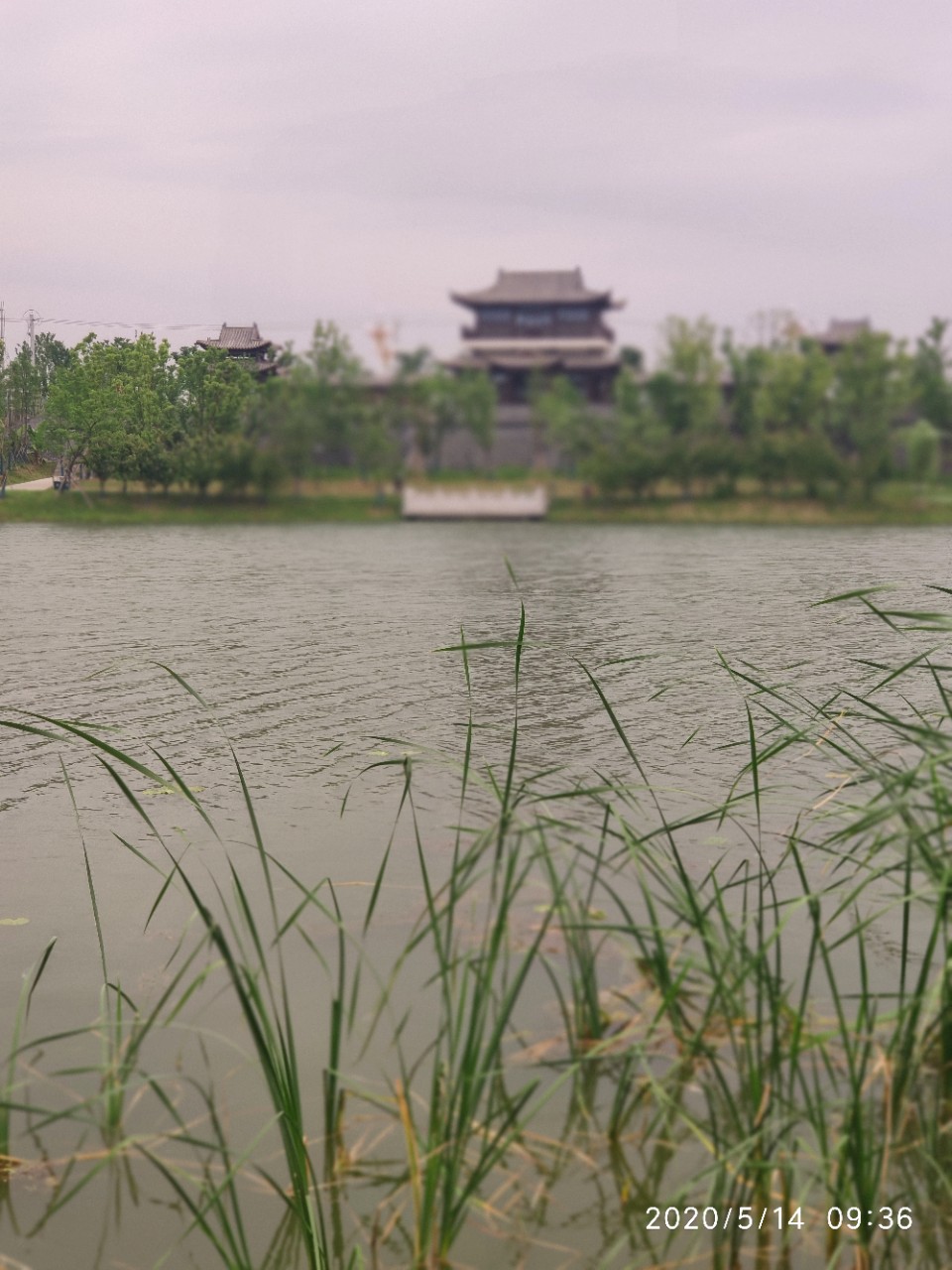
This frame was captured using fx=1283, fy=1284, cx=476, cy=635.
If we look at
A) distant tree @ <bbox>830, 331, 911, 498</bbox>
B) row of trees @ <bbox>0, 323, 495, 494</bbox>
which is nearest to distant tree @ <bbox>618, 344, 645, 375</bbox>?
distant tree @ <bbox>830, 331, 911, 498</bbox>

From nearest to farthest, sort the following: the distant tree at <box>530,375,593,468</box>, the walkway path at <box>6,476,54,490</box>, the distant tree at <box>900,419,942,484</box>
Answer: the walkway path at <box>6,476,54,490</box>, the distant tree at <box>900,419,942,484</box>, the distant tree at <box>530,375,593,468</box>

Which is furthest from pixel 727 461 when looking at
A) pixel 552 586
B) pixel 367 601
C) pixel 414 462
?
pixel 367 601

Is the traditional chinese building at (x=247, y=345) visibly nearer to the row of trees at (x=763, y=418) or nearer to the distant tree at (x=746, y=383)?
the row of trees at (x=763, y=418)

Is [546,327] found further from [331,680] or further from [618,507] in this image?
[331,680]

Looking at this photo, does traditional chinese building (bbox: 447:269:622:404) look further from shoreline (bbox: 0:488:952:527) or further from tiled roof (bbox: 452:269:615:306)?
shoreline (bbox: 0:488:952:527)

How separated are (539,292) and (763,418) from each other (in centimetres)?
1492

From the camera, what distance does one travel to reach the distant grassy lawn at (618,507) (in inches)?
807

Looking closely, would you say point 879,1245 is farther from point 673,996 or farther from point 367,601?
point 367,601

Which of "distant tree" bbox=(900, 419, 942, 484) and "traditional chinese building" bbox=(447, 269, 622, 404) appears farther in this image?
"traditional chinese building" bbox=(447, 269, 622, 404)

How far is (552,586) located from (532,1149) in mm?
12728

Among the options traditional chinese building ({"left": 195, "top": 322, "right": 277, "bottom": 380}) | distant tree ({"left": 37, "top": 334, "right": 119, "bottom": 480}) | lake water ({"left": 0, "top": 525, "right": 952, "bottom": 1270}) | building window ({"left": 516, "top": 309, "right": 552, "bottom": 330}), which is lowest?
lake water ({"left": 0, "top": 525, "right": 952, "bottom": 1270})

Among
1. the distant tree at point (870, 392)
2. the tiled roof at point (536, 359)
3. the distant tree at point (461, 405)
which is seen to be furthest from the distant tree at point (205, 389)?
the tiled roof at point (536, 359)

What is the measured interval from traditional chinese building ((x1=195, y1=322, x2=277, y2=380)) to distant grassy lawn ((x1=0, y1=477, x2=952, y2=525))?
301 inches

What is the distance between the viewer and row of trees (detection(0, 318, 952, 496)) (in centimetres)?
405
